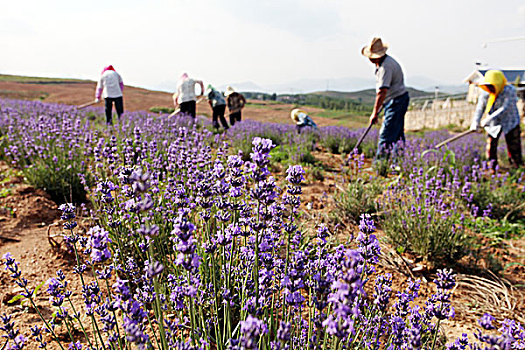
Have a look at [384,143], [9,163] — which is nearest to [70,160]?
[9,163]

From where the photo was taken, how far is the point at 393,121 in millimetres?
5973

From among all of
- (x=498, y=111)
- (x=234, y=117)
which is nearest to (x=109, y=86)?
(x=234, y=117)

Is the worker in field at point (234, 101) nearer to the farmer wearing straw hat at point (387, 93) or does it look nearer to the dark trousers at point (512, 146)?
the farmer wearing straw hat at point (387, 93)

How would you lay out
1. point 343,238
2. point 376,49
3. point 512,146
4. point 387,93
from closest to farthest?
point 343,238, point 376,49, point 387,93, point 512,146

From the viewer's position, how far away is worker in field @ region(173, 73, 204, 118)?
8.69 m

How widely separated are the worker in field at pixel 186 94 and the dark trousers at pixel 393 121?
5018 millimetres

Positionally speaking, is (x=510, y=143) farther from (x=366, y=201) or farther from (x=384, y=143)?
(x=366, y=201)

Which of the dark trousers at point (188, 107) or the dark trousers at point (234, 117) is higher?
the dark trousers at point (188, 107)

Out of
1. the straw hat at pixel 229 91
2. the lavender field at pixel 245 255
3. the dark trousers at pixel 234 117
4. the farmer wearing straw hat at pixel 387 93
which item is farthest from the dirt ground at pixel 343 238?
the straw hat at pixel 229 91

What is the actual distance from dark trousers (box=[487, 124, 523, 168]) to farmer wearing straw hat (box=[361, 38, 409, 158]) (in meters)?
1.49

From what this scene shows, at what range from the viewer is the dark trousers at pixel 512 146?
588cm

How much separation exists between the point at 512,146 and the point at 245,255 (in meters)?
6.43

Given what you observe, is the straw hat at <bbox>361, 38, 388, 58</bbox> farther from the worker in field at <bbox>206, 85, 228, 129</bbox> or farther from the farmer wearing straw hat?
the worker in field at <bbox>206, 85, 228, 129</bbox>

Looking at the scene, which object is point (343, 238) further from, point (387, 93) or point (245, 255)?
point (387, 93)
